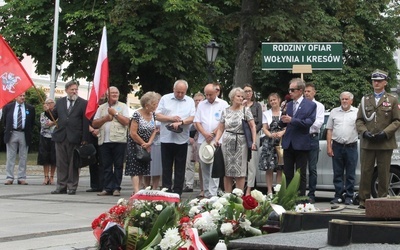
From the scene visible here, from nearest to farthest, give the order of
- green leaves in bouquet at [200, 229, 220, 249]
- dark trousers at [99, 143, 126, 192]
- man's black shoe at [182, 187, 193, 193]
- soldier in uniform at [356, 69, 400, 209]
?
green leaves in bouquet at [200, 229, 220, 249]
soldier in uniform at [356, 69, 400, 209]
dark trousers at [99, 143, 126, 192]
man's black shoe at [182, 187, 193, 193]

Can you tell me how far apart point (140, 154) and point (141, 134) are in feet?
1.15

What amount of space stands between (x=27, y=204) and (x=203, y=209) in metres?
Result: 8.00

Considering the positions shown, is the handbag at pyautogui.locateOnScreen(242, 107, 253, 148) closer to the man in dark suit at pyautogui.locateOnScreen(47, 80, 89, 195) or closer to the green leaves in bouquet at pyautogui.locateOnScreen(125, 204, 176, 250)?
the man in dark suit at pyautogui.locateOnScreen(47, 80, 89, 195)

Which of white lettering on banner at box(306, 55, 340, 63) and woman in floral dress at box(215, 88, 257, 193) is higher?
white lettering on banner at box(306, 55, 340, 63)

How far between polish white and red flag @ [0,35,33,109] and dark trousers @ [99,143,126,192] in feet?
6.94


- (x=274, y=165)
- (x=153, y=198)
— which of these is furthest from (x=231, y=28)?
(x=153, y=198)

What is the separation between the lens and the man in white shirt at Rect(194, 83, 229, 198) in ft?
47.4

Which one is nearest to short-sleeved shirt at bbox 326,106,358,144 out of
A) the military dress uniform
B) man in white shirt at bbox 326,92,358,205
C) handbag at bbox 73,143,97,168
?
man in white shirt at bbox 326,92,358,205

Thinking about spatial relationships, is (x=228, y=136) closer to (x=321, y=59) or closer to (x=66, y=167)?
(x=321, y=59)

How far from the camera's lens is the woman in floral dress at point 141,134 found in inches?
562

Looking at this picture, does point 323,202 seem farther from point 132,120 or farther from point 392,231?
point 392,231

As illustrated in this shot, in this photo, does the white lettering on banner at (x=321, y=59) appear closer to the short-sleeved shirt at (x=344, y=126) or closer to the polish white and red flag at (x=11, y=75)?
the short-sleeved shirt at (x=344, y=126)

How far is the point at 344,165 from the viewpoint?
15.7 meters

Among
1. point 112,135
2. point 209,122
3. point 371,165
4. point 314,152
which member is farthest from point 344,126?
point 112,135
